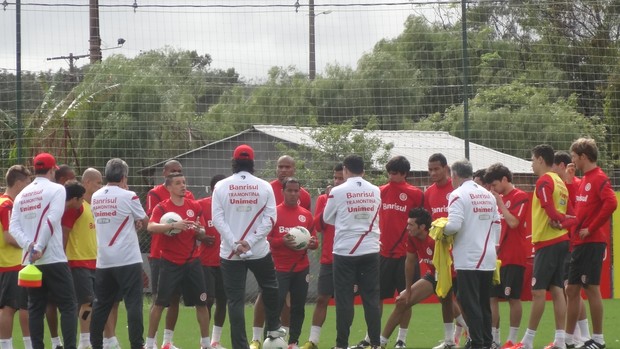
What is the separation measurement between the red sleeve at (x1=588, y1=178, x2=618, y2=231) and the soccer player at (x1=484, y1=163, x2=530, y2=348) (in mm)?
752

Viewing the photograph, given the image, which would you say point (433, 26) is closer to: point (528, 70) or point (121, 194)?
point (528, 70)

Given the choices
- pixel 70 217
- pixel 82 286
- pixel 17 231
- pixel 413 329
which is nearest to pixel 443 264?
pixel 413 329

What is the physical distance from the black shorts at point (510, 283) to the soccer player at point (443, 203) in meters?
0.72

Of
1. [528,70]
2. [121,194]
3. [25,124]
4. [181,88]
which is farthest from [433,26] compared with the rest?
[121,194]

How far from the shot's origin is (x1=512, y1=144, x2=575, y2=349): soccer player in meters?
11.9

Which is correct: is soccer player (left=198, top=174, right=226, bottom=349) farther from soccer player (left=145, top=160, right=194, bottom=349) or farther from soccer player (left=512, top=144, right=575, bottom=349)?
soccer player (left=512, top=144, right=575, bottom=349)

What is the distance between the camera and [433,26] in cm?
2488

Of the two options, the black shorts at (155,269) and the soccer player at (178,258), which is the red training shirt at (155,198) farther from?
the soccer player at (178,258)

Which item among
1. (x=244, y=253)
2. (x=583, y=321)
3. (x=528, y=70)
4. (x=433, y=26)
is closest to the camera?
(x=244, y=253)

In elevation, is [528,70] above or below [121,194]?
above

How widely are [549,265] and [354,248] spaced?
6.92 feet

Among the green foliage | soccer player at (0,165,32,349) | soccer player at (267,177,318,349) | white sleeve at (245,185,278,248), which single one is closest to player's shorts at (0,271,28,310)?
soccer player at (0,165,32,349)

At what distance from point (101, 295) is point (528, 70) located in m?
12.6

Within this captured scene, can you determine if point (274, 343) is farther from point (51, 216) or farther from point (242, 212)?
point (51, 216)
